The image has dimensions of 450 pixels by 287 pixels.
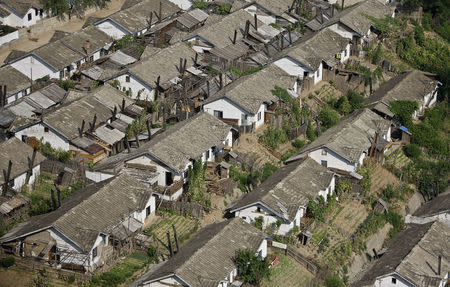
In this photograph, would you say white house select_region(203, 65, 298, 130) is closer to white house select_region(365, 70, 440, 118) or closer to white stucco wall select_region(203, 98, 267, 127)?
white stucco wall select_region(203, 98, 267, 127)

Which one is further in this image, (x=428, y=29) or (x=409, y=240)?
(x=428, y=29)

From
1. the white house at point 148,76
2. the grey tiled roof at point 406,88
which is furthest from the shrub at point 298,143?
the white house at point 148,76

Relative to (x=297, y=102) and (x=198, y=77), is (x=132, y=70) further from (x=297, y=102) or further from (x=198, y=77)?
(x=297, y=102)

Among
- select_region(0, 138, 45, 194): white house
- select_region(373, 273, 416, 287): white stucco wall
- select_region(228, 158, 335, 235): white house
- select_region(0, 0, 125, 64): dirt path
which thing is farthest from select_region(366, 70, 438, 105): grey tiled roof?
select_region(0, 0, 125, 64): dirt path

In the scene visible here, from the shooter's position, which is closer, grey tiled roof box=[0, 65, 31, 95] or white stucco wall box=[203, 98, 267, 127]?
white stucco wall box=[203, 98, 267, 127]

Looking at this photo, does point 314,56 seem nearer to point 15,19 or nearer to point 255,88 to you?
point 255,88

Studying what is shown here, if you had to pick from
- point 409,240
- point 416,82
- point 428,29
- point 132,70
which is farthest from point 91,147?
point 428,29
